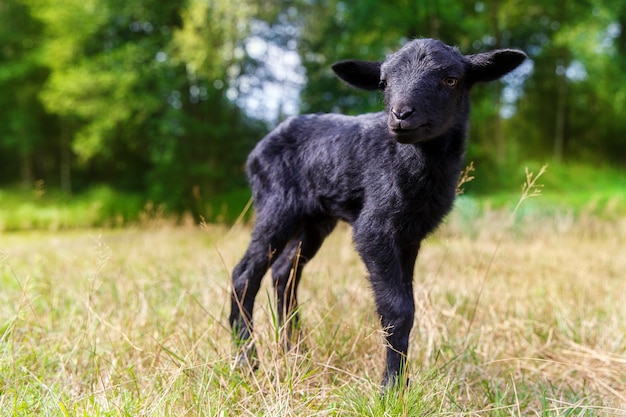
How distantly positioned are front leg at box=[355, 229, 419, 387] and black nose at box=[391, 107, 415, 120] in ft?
2.43

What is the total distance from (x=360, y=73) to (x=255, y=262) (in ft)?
4.64

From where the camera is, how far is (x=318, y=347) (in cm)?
346

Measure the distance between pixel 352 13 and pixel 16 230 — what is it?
41.6ft

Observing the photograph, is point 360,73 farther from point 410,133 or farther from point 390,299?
point 390,299

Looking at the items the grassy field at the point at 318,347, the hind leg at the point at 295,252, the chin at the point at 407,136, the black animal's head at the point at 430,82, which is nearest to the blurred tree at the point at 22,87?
the grassy field at the point at 318,347

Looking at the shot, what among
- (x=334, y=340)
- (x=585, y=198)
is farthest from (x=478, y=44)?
(x=334, y=340)

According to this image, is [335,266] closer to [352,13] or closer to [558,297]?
[558,297]

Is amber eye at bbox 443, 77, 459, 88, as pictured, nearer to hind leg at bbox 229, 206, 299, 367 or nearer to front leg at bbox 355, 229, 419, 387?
front leg at bbox 355, 229, 419, 387

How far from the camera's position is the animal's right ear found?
322 cm

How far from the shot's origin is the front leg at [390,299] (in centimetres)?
300

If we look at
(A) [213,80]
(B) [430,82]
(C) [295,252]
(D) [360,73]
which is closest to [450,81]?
(B) [430,82]

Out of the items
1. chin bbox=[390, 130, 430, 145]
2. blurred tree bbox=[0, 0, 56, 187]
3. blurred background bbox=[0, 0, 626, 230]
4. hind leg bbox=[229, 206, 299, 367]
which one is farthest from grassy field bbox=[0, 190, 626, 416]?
blurred tree bbox=[0, 0, 56, 187]

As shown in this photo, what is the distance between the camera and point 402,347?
302 cm

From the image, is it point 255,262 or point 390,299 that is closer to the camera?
point 390,299
